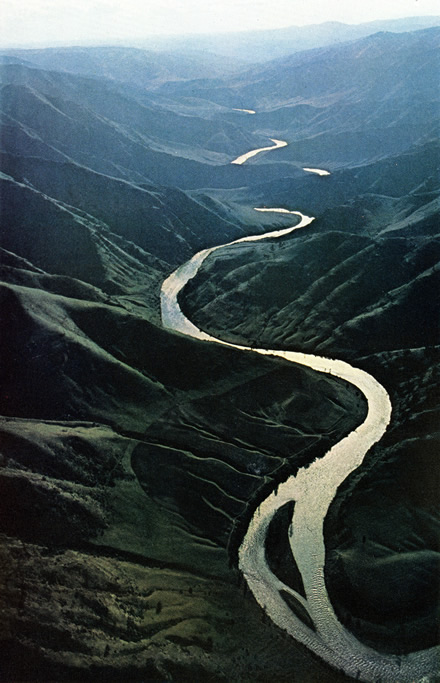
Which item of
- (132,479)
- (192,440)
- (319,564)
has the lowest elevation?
(319,564)

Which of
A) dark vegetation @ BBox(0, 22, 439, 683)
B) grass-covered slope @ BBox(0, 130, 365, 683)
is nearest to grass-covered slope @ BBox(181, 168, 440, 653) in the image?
dark vegetation @ BBox(0, 22, 439, 683)

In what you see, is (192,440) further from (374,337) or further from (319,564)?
(374,337)

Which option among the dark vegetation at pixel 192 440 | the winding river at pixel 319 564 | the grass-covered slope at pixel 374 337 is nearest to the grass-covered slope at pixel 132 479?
the dark vegetation at pixel 192 440

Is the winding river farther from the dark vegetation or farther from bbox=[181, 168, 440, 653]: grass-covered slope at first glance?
bbox=[181, 168, 440, 653]: grass-covered slope

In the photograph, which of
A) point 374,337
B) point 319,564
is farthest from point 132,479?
point 374,337

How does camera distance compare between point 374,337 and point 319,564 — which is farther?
point 374,337

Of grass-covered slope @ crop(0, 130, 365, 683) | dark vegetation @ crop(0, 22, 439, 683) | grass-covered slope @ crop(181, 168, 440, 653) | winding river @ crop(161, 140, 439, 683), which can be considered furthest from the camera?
grass-covered slope @ crop(181, 168, 440, 653)

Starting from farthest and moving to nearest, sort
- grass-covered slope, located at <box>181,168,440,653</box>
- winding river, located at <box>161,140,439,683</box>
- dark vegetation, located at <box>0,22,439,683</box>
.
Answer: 1. grass-covered slope, located at <box>181,168,440,653</box>
2. winding river, located at <box>161,140,439,683</box>
3. dark vegetation, located at <box>0,22,439,683</box>

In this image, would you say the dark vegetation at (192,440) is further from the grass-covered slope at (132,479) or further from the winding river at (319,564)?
the winding river at (319,564)
